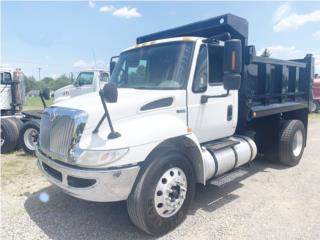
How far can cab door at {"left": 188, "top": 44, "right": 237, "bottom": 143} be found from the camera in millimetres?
4027

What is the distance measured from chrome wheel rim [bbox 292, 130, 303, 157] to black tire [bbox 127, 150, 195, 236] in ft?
13.7

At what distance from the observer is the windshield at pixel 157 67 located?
3916 mm

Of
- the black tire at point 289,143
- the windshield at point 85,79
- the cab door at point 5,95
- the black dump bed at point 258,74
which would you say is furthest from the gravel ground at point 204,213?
the windshield at point 85,79

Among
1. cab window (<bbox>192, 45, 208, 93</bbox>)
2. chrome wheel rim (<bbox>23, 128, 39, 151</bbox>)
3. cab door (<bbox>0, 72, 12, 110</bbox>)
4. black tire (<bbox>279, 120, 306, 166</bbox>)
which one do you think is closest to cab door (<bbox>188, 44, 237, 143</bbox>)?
cab window (<bbox>192, 45, 208, 93</bbox>)

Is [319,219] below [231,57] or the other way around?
below

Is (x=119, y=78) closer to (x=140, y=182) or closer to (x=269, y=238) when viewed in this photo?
(x=140, y=182)

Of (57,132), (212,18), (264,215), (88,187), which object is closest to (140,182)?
(88,187)

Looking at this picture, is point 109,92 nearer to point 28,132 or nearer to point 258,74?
point 258,74

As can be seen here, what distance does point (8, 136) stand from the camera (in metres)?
7.66

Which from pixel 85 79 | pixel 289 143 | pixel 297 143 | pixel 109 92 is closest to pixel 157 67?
pixel 109 92

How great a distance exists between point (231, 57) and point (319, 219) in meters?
2.55

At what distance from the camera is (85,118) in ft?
10.5

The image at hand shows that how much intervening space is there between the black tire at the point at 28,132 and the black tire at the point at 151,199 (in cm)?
494

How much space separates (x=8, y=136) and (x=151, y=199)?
6.02 metres
